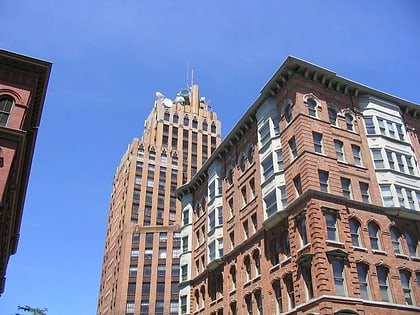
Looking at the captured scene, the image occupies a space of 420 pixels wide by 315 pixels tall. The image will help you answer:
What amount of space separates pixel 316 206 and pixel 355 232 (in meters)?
4.21

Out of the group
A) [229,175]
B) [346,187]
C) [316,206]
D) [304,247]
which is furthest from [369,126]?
[229,175]

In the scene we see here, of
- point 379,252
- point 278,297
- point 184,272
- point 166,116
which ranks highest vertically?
point 166,116

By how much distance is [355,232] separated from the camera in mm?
34625

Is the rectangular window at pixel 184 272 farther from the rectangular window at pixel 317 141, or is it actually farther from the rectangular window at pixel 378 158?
the rectangular window at pixel 378 158

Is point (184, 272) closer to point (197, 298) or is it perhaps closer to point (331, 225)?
point (197, 298)

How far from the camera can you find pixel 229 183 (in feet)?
163

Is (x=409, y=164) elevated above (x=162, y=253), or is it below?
below

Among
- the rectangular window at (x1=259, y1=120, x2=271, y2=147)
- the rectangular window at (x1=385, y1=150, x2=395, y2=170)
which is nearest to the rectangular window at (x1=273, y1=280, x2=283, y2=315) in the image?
the rectangular window at (x1=259, y1=120, x2=271, y2=147)

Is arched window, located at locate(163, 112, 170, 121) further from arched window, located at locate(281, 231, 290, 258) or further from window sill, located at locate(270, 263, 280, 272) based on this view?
window sill, located at locate(270, 263, 280, 272)

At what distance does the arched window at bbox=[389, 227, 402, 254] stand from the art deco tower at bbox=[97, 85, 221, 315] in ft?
197

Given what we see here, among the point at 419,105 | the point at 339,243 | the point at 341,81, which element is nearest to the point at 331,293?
the point at 339,243

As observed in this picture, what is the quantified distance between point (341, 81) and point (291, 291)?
20198 mm

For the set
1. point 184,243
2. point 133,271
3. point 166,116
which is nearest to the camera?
point 184,243

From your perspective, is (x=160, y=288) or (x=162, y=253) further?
(x=162, y=253)
